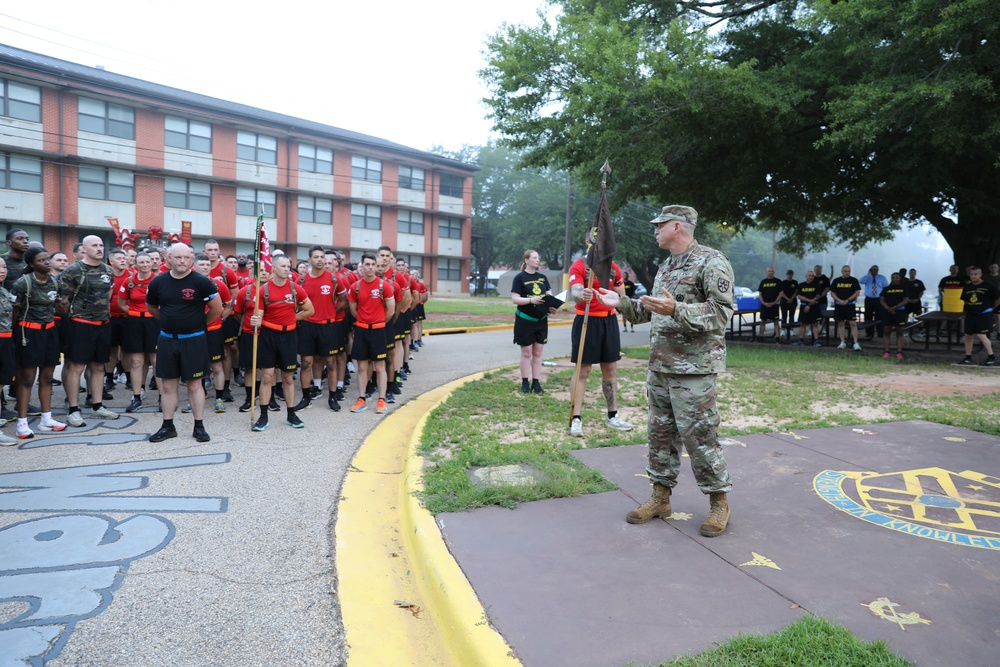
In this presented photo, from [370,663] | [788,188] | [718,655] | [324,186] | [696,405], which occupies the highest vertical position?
[324,186]

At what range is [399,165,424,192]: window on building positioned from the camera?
4166 cm

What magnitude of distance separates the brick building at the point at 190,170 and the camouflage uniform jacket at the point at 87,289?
2605 centimetres

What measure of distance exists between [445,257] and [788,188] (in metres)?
31.2

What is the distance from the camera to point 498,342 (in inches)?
650

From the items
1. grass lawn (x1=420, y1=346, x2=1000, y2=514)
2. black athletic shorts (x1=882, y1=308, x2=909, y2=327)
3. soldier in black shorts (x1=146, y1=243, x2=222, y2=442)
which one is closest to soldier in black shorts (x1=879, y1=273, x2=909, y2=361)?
black athletic shorts (x1=882, y1=308, x2=909, y2=327)

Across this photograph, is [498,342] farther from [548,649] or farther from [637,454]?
[548,649]

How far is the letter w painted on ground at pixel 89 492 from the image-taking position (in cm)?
466

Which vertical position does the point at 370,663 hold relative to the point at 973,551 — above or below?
below

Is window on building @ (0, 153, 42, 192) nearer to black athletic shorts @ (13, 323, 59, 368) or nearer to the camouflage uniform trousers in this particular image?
black athletic shorts @ (13, 323, 59, 368)

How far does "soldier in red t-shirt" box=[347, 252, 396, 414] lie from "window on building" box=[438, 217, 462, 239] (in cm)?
3725

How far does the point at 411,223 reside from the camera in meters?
42.9

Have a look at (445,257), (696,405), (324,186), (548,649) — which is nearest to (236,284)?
(696,405)

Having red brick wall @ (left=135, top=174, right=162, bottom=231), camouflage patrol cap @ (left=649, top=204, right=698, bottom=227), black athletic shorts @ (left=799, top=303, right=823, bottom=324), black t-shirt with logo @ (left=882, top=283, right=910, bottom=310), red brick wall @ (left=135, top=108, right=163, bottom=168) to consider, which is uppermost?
red brick wall @ (left=135, top=108, right=163, bottom=168)

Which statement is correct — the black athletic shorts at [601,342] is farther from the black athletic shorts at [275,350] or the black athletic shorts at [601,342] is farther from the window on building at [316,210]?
the window on building at [316,210]
